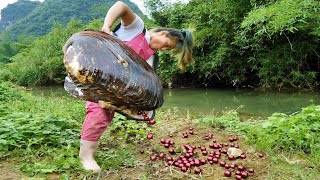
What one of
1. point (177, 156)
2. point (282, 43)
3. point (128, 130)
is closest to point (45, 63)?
point (282, 43)

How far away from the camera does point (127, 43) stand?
3215mm

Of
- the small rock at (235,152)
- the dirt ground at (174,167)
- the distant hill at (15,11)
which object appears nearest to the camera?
the dirt ground at (174,167)

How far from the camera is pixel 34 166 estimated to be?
2850mm

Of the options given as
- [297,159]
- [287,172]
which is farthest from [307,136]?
[287,172]

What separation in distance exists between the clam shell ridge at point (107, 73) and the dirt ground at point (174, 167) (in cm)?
64

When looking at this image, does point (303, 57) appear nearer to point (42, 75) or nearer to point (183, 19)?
point (183, 19)

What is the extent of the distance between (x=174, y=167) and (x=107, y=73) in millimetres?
1276

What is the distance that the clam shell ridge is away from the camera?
7.98 feet

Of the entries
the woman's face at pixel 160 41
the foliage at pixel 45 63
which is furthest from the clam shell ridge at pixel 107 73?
the foliage at pixel 45 63

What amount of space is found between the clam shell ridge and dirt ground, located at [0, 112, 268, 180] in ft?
2.09

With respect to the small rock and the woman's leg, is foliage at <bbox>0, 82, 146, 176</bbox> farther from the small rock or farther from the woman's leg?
the small rock

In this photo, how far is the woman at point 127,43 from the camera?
9.87 feet

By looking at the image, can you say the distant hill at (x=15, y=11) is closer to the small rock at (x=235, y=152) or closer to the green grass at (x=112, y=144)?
the green grass at (x=112, y=144)

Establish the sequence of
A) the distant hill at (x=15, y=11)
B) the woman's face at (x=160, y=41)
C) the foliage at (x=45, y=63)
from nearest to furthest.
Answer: the woman's face at (x=160, y=41)
the foliage at (x=45, y=63)
the distant hill at (x=15, y=11)
